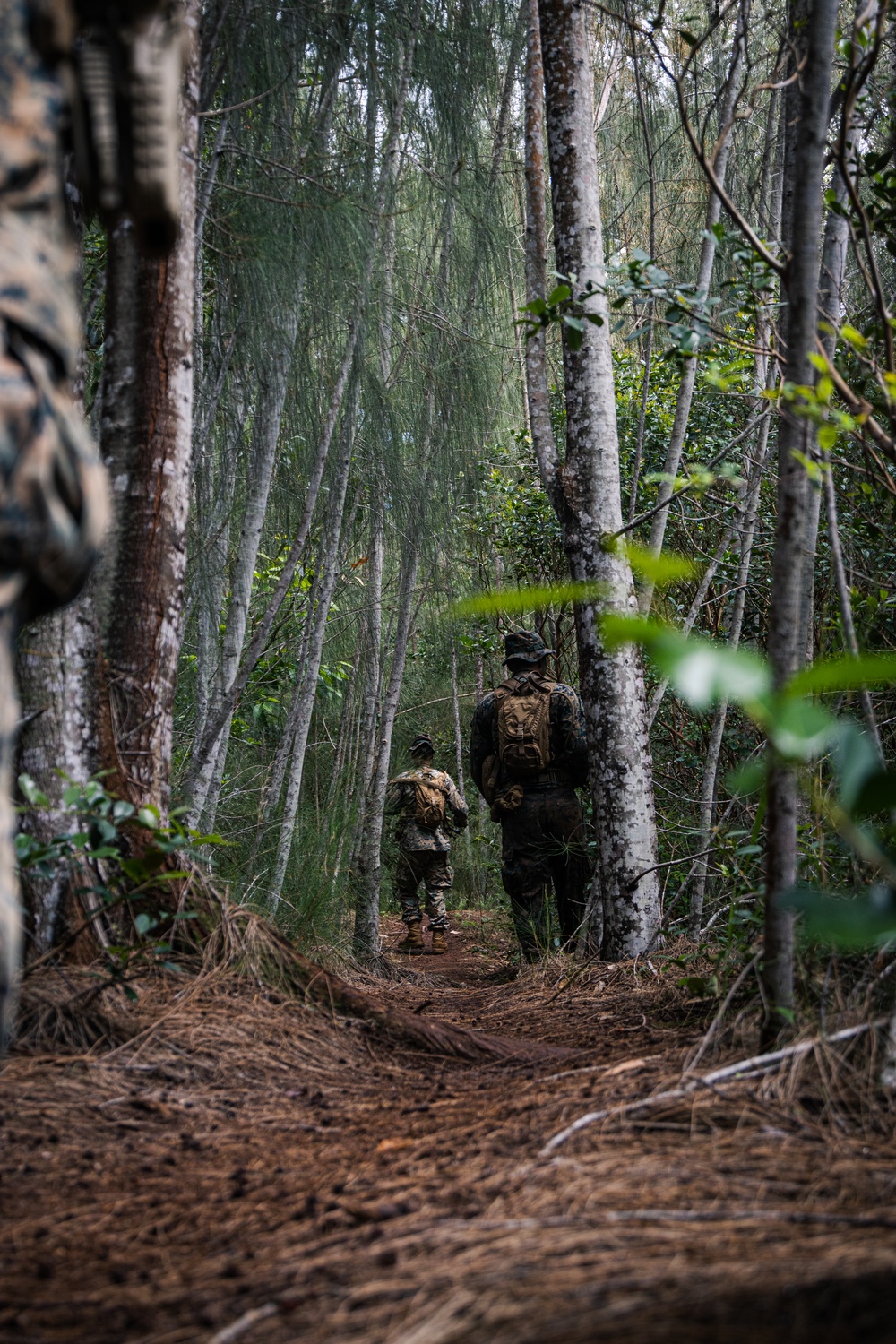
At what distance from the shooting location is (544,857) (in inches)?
224

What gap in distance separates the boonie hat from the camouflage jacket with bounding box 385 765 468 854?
2.87 meters

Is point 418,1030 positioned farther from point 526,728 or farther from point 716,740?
point 526,728

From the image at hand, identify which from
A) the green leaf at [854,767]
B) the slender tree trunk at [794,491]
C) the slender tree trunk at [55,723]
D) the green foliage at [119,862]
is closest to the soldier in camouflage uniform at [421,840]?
the green foliage at [119,862]

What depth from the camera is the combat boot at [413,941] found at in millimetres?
8391

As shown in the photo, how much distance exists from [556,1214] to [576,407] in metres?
3.57

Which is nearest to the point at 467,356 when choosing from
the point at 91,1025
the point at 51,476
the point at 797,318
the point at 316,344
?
the point at 316,344

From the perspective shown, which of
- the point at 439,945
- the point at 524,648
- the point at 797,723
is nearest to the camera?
the point at 797,723

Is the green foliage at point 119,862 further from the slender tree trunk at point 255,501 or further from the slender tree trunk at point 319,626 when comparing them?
the slender tree trunk at point 319,626

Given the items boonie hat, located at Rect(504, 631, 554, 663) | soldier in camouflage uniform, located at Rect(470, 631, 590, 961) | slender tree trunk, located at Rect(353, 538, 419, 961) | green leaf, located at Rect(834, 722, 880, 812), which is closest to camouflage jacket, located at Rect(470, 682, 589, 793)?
soldier in camouflage uniform, located at Rect(470, 631, 590, 961)

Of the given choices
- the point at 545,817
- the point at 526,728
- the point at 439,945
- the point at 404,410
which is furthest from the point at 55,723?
the point at 439,945

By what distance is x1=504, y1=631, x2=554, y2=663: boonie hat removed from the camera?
233 inches

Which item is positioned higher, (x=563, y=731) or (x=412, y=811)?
(x=563, y=731)

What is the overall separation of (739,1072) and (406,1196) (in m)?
0.79

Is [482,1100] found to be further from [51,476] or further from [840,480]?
[840,480]
